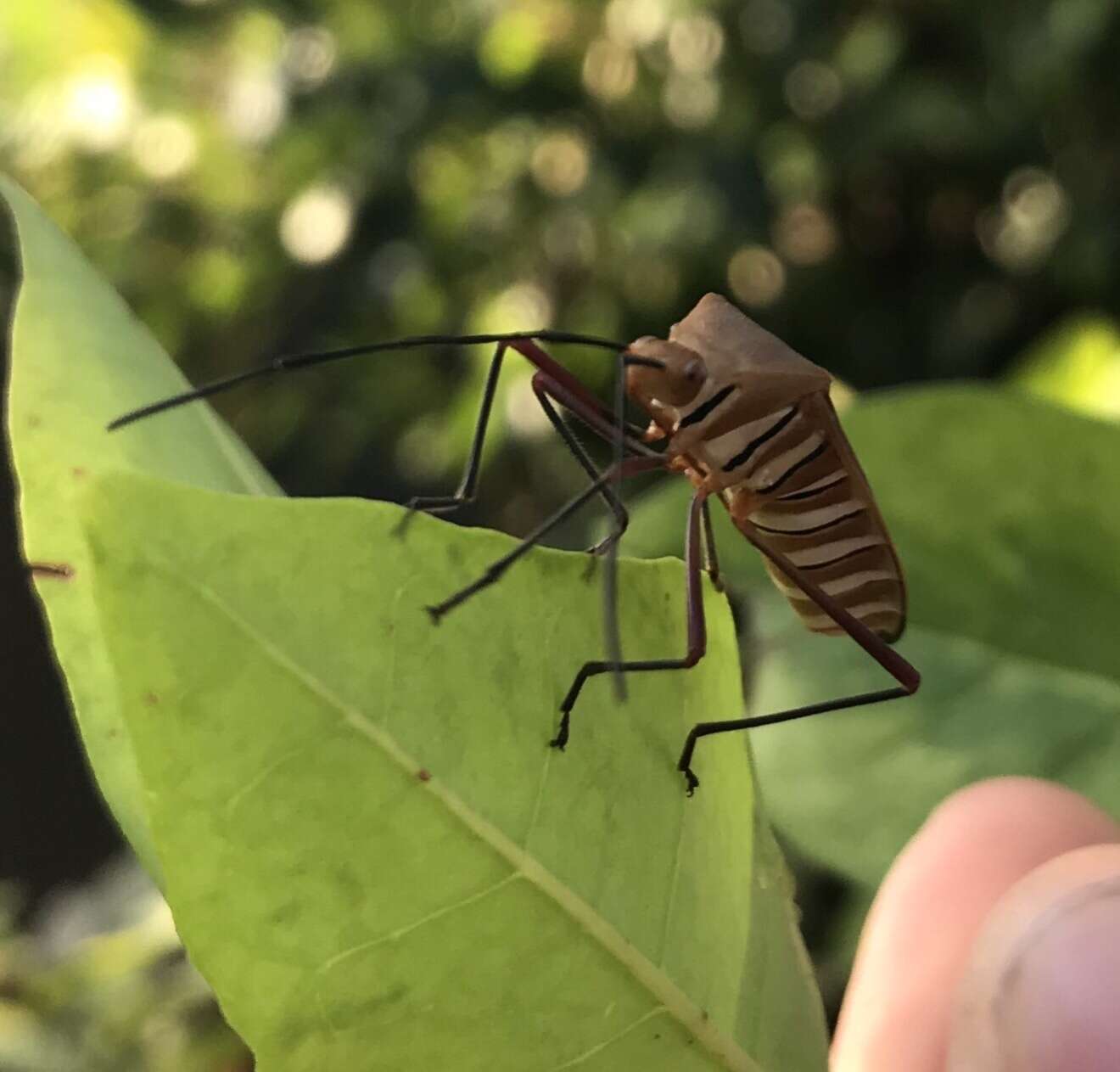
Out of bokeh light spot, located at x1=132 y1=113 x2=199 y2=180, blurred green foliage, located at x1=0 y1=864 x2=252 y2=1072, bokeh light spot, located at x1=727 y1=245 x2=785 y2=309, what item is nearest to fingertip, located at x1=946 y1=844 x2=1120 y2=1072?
blurred green foliage, located at x1=0 y1=864 x2=252 y2=1072

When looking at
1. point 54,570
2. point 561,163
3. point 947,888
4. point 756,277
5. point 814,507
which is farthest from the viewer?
point 561,163

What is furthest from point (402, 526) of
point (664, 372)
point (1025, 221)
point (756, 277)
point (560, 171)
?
point (1025, 221)

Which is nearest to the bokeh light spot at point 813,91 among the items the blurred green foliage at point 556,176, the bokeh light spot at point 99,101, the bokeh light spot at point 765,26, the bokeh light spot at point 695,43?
the blurred green foliage at point 556,176

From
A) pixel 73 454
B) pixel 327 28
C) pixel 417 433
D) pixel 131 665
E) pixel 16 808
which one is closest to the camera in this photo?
pixel 131 665

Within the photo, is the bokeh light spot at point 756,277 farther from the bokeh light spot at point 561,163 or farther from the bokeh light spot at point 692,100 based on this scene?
the bokeh light spot at point 561,163

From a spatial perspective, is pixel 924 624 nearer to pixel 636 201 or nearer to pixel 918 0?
pixel 636 201

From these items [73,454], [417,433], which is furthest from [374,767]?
[417,433]

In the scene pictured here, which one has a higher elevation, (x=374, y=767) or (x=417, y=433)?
(x=374, y=767)

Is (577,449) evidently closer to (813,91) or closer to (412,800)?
(412,800)
